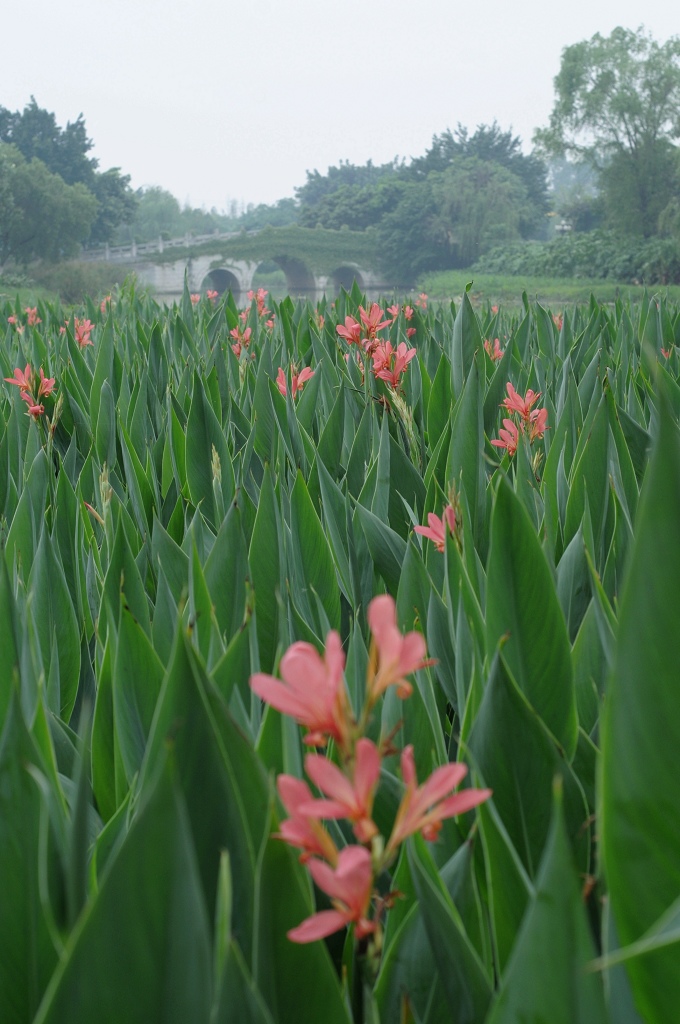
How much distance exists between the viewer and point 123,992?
314 mm

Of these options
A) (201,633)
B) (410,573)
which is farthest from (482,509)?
Answer: (201,633)

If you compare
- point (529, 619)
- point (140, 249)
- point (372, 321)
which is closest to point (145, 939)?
point (529, 619)

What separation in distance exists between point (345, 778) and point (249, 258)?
47.0 m

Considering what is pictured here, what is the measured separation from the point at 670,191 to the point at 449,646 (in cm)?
4131

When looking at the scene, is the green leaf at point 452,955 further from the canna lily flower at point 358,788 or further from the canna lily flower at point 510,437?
the canna lily flower at point 510,437

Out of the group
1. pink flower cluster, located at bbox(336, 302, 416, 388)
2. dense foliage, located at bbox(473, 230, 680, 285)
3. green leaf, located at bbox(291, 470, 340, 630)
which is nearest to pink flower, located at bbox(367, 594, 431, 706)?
green leaf, located at bbox(291, 470, 340, 630)

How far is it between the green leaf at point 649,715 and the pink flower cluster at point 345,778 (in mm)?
71

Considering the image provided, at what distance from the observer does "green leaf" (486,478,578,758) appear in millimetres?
549

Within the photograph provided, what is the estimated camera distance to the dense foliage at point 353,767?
30cm

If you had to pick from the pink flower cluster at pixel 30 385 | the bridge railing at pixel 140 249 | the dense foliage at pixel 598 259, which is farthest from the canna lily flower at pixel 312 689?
the bridge railing at pixel 140 249

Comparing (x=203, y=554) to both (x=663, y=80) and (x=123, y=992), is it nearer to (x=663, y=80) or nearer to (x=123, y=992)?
(x=123, y=992)

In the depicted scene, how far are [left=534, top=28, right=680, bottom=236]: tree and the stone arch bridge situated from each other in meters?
13.2

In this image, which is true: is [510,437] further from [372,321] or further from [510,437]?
[372,321]

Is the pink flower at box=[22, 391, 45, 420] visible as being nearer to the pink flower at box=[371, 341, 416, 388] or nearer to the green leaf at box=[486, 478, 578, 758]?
the pink flower at box=[371, 341, 416, 388]
